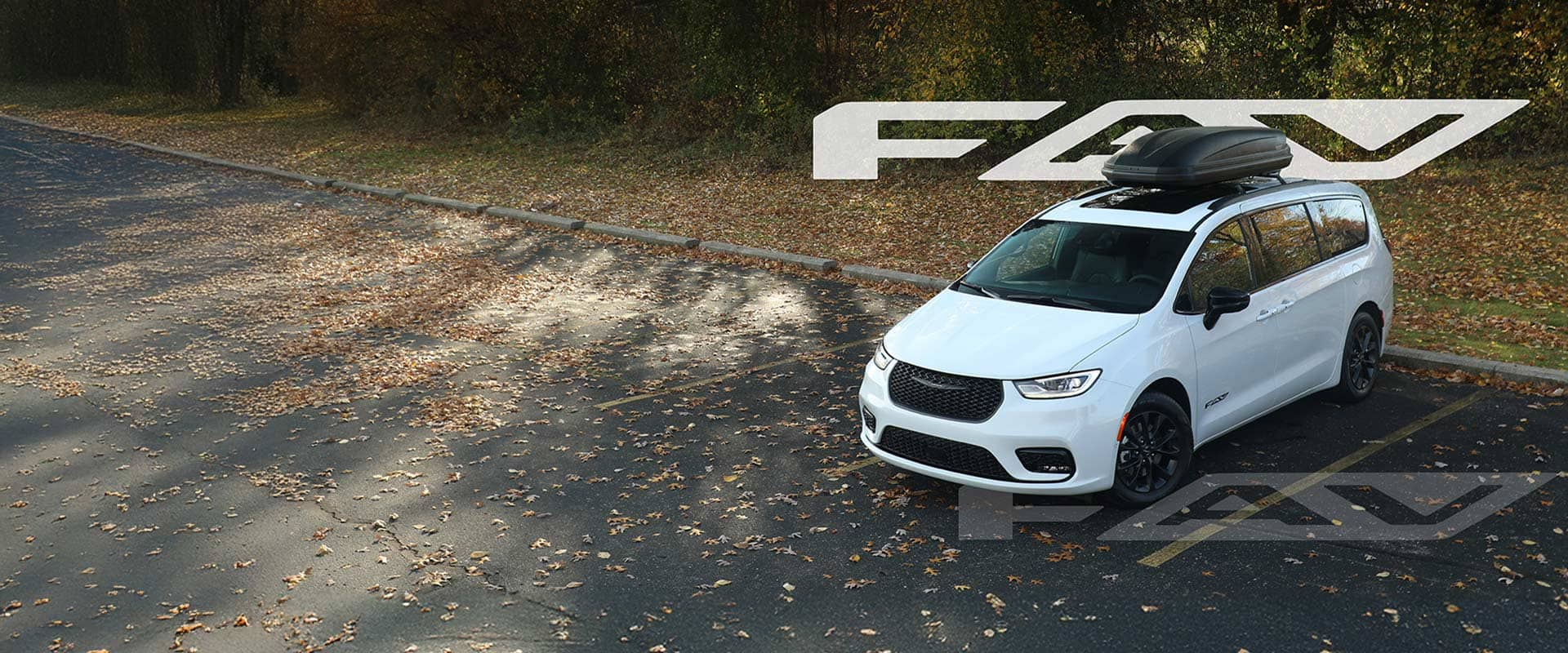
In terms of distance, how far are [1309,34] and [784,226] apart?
8.70 metres

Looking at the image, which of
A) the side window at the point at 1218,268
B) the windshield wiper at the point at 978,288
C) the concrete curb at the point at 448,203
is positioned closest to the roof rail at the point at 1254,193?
the side window at the point at 1218,268

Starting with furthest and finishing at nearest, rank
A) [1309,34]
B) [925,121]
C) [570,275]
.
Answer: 1. [925,121]
2. [1309,34]
3. [570,275]

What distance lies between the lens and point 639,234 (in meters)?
16.8

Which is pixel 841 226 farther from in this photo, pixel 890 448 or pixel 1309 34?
pixel 890 448

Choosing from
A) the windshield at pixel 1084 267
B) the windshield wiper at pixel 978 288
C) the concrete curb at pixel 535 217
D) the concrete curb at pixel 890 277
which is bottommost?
the concrete curb at pixel 890 277

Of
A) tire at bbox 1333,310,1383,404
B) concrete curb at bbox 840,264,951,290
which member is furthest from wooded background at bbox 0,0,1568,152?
tire at bbox 1333,310,1383,404

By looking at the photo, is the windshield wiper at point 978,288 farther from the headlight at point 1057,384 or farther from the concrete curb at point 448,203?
the concrete curb at point 448,203

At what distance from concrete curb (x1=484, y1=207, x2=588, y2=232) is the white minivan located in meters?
10.3

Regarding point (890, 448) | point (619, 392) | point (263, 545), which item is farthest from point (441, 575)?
point (619, 392)

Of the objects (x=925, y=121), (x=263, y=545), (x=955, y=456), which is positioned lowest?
(x=263, y=545)

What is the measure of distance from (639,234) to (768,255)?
245cm

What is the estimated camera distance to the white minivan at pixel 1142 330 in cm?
678

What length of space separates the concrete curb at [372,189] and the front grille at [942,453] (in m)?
15.6

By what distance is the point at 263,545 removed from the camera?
22.4ft
